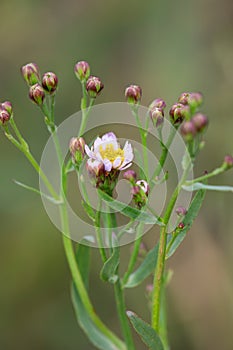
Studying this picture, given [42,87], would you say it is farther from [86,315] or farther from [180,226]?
[86,315]

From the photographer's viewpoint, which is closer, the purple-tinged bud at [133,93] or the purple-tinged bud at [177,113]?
the purple-tinged bud at [177,113]

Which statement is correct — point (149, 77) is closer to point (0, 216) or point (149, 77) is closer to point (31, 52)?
point (31, 52)

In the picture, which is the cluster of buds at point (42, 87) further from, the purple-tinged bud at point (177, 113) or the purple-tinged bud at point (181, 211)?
the purple-tinged bud at point (181, 211)

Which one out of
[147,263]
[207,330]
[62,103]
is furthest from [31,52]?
[147,263]

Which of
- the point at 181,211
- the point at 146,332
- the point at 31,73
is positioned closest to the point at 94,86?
the point at 31,73

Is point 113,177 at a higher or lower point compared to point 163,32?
lower

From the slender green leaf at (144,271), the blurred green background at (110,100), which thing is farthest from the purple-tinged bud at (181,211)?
the blurred green background at (110,100)
